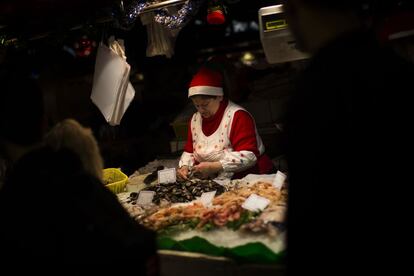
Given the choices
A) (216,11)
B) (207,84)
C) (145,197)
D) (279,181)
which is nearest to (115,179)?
(145,197)

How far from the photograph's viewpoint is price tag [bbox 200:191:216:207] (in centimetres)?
273

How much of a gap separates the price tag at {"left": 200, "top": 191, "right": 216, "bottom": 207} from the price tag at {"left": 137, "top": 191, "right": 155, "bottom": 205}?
1.20 feet

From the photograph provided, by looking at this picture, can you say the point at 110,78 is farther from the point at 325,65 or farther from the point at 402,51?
the point at 325,65

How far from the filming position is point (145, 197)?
292cm

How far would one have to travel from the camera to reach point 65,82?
9.02 meters

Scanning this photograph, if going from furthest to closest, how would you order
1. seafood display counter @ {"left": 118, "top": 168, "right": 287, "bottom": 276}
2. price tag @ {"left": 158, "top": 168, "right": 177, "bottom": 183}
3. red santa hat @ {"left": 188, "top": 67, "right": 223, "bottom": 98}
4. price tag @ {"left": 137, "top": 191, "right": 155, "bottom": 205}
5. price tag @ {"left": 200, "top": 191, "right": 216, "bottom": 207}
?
red santa hat @ {"left": 188, "top": 67, "right": 223, "bottom": 98}
price tag @ {"left": 158, "top": 168, "right": 177, "bottom": 183}
price tag @ {"left": 137, "top": 191, "right": 155, "bottom": 205}
price tag @ {"left": 200, "top": 191, "right": 216, "bottom": 207}
seafood display counter @ {"left": 118, "top": 168, "right": 287, "bottom": 276}

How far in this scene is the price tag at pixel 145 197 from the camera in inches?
114

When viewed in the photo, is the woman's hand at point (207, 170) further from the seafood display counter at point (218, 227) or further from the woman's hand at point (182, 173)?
the seafood display counter at point (218, 227)

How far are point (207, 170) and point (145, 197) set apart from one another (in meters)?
0.64

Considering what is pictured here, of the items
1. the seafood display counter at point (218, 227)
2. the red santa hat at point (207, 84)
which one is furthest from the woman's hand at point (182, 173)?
the red santa hat at point (207, 84)

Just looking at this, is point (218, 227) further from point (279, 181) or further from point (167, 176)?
A: point (167, 176)

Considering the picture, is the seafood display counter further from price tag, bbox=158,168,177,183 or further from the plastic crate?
the plastic crate

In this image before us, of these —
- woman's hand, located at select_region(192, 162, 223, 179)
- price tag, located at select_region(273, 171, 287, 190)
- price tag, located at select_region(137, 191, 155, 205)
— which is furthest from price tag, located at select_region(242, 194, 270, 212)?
woman's hand, located at select_region(192, 162, 223, 179)

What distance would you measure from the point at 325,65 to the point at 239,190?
162 centimetres
